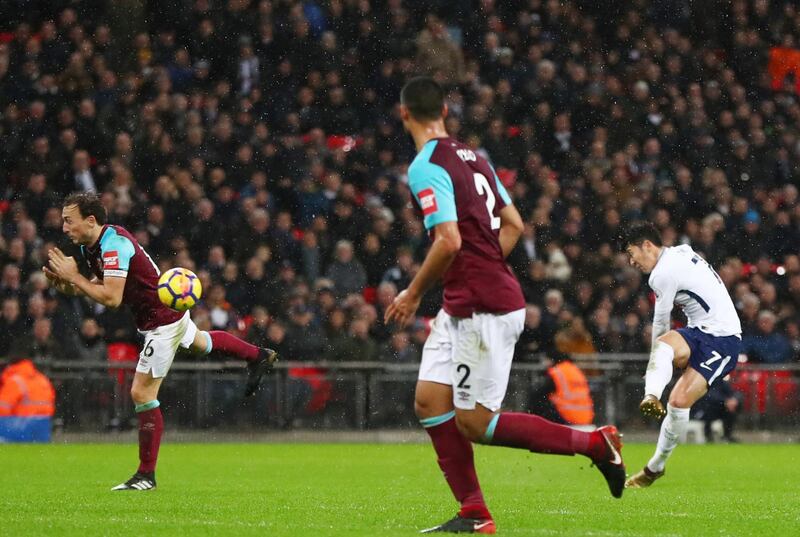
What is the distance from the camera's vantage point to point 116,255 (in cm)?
1015

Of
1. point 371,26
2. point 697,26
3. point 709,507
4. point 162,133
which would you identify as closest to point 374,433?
point 162,133

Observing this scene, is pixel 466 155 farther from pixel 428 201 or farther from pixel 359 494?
pixel 359 494

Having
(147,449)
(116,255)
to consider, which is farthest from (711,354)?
(116,255)

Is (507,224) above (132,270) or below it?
above

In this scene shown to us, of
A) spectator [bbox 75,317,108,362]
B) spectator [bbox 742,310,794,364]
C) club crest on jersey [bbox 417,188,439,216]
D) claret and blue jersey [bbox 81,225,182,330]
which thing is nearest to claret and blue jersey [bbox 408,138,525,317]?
club crest on jersey [bbox 417,188,439,216]

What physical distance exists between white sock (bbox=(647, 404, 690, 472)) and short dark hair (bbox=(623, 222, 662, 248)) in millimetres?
1328

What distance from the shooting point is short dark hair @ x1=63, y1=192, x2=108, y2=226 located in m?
10.2

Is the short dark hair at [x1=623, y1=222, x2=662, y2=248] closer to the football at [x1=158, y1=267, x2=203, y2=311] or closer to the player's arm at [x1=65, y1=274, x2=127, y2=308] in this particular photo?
the football at [x1=158, y1=267, x2=203, y2=311]

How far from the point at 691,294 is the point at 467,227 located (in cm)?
451

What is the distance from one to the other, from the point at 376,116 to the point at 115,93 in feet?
13.1

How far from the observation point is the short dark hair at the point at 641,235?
10.9 metres

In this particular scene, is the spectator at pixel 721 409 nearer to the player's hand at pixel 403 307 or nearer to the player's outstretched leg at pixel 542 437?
the player's outstretched leg at pixel 542 437

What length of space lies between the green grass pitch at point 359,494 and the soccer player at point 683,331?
0.67 meters

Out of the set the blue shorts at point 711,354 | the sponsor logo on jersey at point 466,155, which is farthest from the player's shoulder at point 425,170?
the blue shorts at point 711,354
